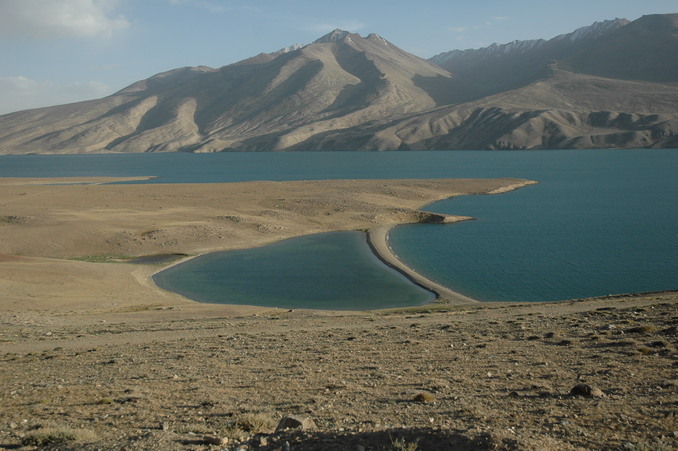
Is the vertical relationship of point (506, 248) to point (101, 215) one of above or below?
below

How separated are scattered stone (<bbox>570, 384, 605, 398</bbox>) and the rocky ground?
0.13ft

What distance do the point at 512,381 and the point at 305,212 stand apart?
176 feet

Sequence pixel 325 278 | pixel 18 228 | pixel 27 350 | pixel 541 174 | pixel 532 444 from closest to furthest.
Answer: pixel 532 444 → pixel 27 350 → pixel 325 278 → pixel 18 228 → pixel 541 174

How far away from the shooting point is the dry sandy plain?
8805 mm

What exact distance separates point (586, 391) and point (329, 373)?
5.71 metres

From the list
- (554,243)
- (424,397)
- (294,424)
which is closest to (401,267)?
(554,243)

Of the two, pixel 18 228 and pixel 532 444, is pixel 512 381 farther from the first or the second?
pixel 18 228

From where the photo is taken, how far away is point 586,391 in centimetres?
1070

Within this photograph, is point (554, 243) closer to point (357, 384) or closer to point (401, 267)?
point (401, 267)

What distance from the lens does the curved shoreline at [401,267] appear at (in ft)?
105

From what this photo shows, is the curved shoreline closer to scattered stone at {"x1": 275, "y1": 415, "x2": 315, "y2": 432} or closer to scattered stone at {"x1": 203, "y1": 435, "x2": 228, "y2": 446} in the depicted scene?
scattered stone at {"x1": 275, "y1": 415, "x2": 315, "y2": 432}

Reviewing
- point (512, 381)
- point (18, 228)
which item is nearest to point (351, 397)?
point (512, 381)

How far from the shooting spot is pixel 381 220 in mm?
62094

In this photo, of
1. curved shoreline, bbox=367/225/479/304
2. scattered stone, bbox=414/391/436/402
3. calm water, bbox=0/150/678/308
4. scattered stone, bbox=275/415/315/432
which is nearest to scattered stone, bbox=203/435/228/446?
scattered stone, bbox=275/415/315/432
